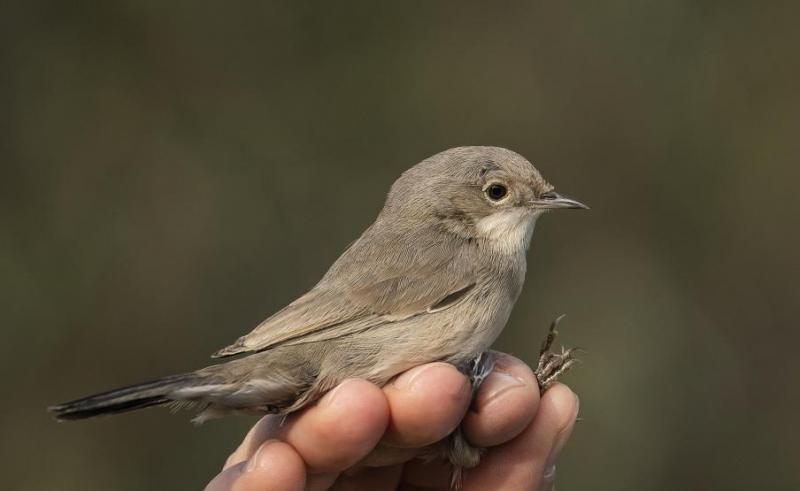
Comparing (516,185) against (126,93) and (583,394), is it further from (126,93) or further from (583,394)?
(126,93)

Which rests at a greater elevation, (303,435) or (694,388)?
(303,435)

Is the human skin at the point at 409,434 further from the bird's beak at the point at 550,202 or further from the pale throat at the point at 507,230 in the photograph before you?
the bird's beak at the point at 550,202

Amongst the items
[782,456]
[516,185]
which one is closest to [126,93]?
[516,185]

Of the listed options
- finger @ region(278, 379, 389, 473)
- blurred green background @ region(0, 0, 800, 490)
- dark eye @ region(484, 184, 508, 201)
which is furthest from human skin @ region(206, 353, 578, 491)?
blurred green background @ region(0, 0, 800, 490)

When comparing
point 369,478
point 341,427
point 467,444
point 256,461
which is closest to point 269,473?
point 256,461

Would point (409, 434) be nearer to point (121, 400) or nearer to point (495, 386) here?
point (495, 386)

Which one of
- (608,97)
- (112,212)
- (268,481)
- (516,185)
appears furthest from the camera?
(608,97)

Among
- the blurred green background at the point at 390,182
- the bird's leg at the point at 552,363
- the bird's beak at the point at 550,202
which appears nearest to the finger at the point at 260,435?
the bird's leg at the point at 552,363
